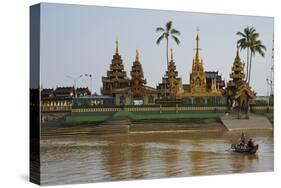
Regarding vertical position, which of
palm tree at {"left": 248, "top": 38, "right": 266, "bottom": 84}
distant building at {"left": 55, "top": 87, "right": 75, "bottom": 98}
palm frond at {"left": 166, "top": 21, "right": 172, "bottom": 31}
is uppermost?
palm frond at {"left": 166, "top": 21, "right": 172, "bottom": 31}

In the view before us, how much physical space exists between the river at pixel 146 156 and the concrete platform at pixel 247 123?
0.10m

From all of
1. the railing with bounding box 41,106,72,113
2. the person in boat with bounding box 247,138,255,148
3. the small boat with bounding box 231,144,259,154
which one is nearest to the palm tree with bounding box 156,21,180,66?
the railing with bounding box 41,106,72,113

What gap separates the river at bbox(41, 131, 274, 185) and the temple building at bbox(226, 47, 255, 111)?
500 mm

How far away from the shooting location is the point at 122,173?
1044 cm

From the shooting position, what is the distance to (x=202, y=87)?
11.4m

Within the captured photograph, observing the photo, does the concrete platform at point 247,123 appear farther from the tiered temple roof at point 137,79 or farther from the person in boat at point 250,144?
the tiered temple roof at point 137,79

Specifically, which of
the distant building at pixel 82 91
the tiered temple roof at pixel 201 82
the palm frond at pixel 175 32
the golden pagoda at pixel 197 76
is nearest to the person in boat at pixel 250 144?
the tiered temple roof at pixel 201 82

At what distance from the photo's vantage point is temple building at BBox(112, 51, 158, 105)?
35.3ft

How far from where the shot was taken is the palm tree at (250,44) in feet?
38.3

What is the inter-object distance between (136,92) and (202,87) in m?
1.12

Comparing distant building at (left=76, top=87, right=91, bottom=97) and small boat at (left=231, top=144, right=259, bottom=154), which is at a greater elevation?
distant building at (left=76, top=87, right=91, bottom=97)

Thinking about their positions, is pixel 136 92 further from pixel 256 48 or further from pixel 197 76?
pixel 256 48

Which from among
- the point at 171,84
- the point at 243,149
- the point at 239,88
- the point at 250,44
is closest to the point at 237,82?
the point at 239,88

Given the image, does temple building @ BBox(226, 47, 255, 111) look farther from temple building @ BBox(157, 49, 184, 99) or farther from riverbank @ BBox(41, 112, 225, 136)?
temple building @ BBox(157, 49, 184, 99)
